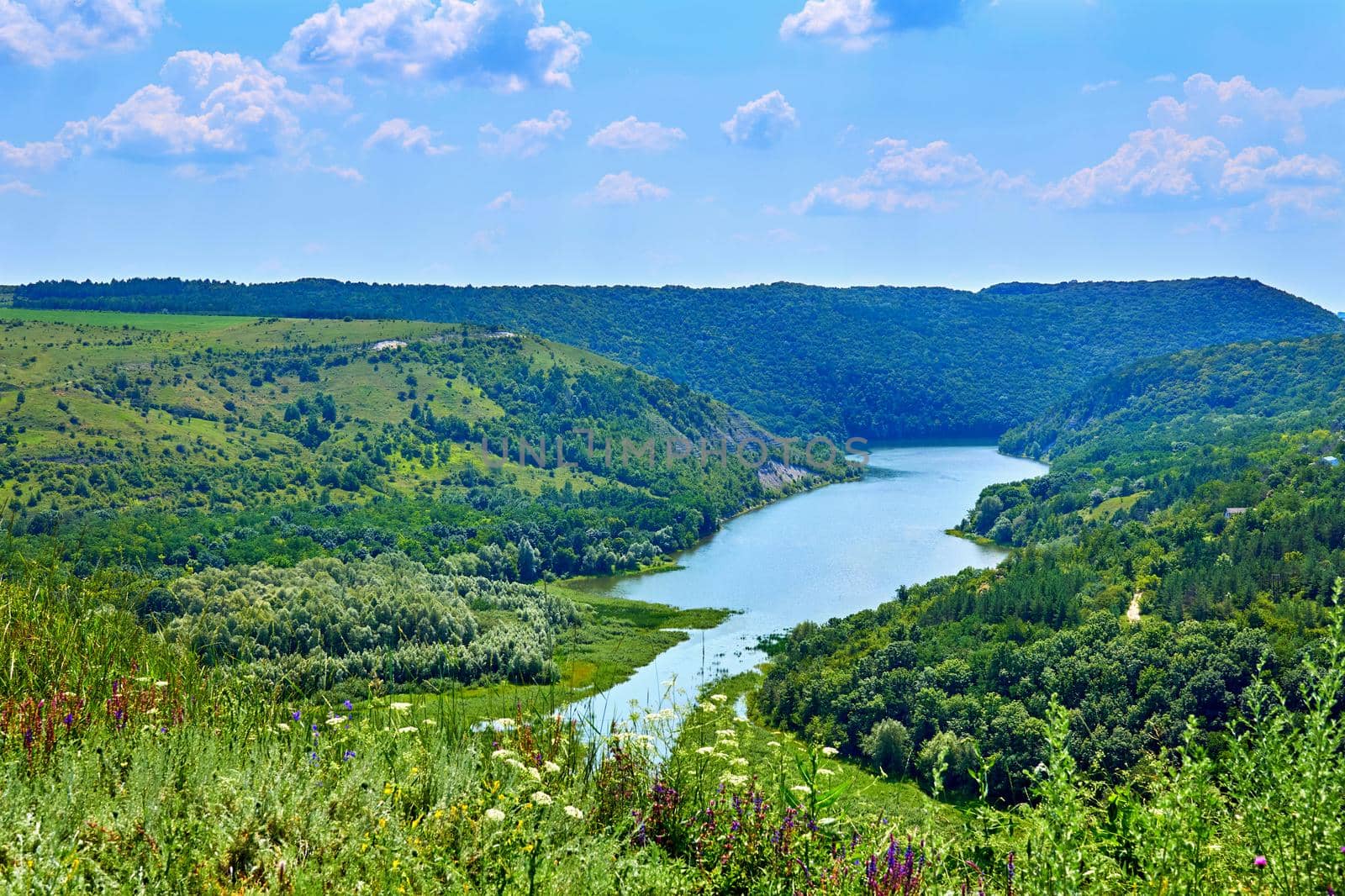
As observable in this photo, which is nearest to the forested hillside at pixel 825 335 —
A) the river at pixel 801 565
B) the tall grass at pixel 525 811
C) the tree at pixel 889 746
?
the river at pixel 801 565

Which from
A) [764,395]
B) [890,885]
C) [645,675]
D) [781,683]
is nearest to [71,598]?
[890,885]

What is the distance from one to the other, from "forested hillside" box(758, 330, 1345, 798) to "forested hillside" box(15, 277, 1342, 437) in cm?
8047

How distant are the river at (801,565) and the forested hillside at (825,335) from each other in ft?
162

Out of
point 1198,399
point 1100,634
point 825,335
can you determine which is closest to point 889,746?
point 1100,634

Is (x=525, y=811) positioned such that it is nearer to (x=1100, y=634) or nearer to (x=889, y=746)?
(x=889, y=746)

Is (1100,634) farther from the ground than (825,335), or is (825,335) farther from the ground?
(825,335)

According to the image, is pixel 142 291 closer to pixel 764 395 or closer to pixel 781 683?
pixel 764 395

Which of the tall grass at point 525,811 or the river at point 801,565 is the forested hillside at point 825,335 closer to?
the river at point 801,565

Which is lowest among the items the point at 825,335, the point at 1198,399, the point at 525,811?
the point at 1198,399

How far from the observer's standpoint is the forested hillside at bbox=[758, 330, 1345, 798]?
101 feet

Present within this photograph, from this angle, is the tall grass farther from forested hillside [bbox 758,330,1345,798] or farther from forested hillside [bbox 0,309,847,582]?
forested hillside [bbox 0,309,847,582]

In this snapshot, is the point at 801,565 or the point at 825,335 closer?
the point at 801,565

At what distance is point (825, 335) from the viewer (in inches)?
7096

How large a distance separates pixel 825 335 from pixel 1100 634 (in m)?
147
